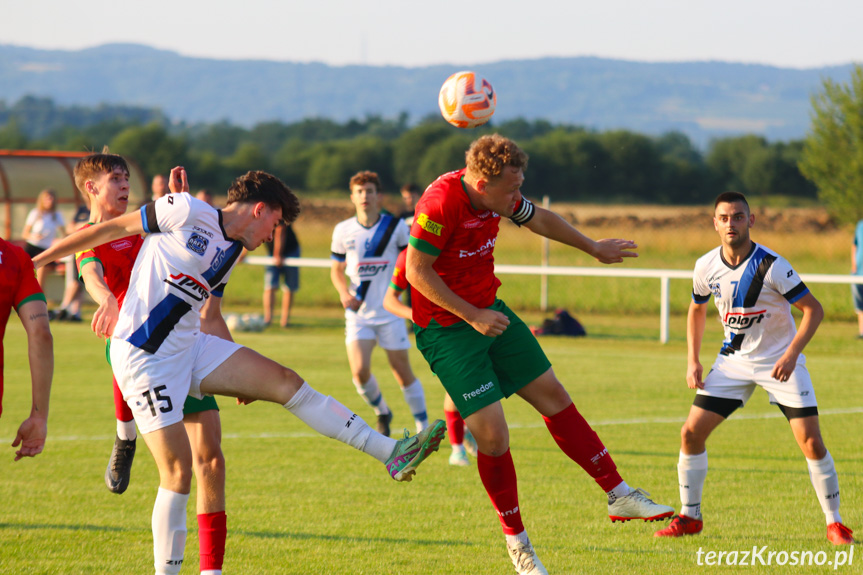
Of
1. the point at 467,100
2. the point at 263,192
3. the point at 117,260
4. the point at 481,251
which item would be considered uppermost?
the point at 467,100

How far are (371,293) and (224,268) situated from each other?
491 cm

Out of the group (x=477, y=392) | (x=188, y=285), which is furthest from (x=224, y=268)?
(x=477, y=392)

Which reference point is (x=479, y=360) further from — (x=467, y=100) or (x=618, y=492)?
(x=467, y=100)

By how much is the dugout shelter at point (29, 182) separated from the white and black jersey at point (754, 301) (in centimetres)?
1912

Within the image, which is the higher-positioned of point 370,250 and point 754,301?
point 754,301

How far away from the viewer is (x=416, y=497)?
685 centimetres

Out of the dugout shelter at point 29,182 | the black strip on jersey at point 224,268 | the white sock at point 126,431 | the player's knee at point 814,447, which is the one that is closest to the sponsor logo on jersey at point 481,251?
the black strip on jersey at point 224,268

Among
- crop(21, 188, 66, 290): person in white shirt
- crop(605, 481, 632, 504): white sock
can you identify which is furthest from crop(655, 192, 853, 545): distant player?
crop(21, 188, 66, 290): person in white shirt

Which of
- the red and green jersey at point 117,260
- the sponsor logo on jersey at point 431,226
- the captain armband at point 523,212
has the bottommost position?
the red and green jersey at point 117,260

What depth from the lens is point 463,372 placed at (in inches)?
201

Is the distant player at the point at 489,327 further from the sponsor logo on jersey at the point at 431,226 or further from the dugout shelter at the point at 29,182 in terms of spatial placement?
the dugout shelter at the point at 29,182

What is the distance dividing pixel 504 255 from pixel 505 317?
26479 millimetres

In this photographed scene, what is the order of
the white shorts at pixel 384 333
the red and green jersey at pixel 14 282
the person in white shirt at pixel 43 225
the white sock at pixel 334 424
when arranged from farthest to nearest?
the person in white shirt at pixel 43 225 → the white shorts at pixel 384 333 → the white sock at pixel 334 424 → the red and green jersey at pixel 14 282

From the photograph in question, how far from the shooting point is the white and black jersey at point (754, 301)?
5.75m
